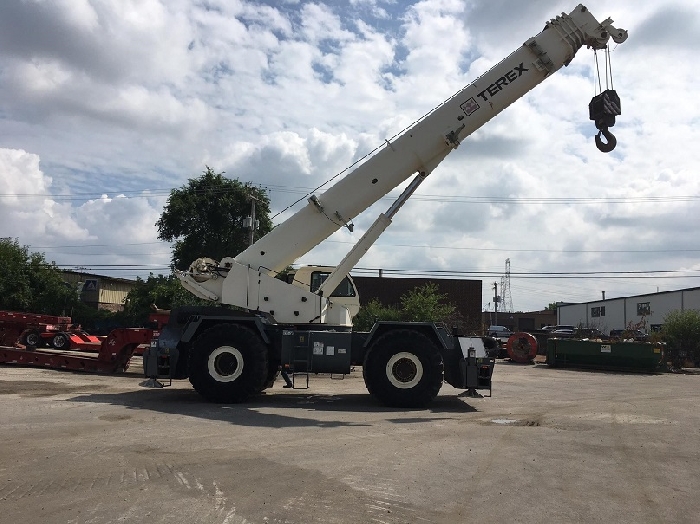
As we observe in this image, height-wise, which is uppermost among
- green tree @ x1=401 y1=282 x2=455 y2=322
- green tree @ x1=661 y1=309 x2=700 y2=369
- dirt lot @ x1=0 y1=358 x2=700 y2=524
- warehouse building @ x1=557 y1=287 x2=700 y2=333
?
warehouse building @ x1=557 y1=287 x2=700 y2=333

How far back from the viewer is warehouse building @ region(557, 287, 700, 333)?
1986 inches

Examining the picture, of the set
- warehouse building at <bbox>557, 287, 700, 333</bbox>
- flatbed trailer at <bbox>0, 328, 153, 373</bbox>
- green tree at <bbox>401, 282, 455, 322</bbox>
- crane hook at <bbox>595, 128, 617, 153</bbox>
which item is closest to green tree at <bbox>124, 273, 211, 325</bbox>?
green tree at <bbox>401, 282, 455, 322</bbox>

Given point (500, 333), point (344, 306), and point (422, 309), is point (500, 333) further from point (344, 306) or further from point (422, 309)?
point (344, 306)

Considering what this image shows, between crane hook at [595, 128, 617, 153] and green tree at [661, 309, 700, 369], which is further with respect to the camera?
green tree at [661, 309, 700, 369]

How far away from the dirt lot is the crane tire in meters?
0.49

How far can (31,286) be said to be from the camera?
4534 centimetres

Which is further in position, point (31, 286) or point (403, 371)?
point (31, 286)

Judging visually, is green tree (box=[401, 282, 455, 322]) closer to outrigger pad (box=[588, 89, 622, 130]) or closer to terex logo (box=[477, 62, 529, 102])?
outrigger pad (box=[588, 89, 622, 130])

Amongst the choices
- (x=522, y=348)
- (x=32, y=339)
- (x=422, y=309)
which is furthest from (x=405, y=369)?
(x=422, y=309)

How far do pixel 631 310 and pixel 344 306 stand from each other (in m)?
55.7

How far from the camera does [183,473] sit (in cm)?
691

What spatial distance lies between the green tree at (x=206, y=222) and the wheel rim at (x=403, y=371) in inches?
983

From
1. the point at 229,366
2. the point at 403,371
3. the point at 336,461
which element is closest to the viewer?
the point at 336,461

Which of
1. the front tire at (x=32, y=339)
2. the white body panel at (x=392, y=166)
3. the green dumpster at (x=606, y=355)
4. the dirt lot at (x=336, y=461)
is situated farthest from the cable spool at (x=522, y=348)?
the front tire at (x=32, y=339)
